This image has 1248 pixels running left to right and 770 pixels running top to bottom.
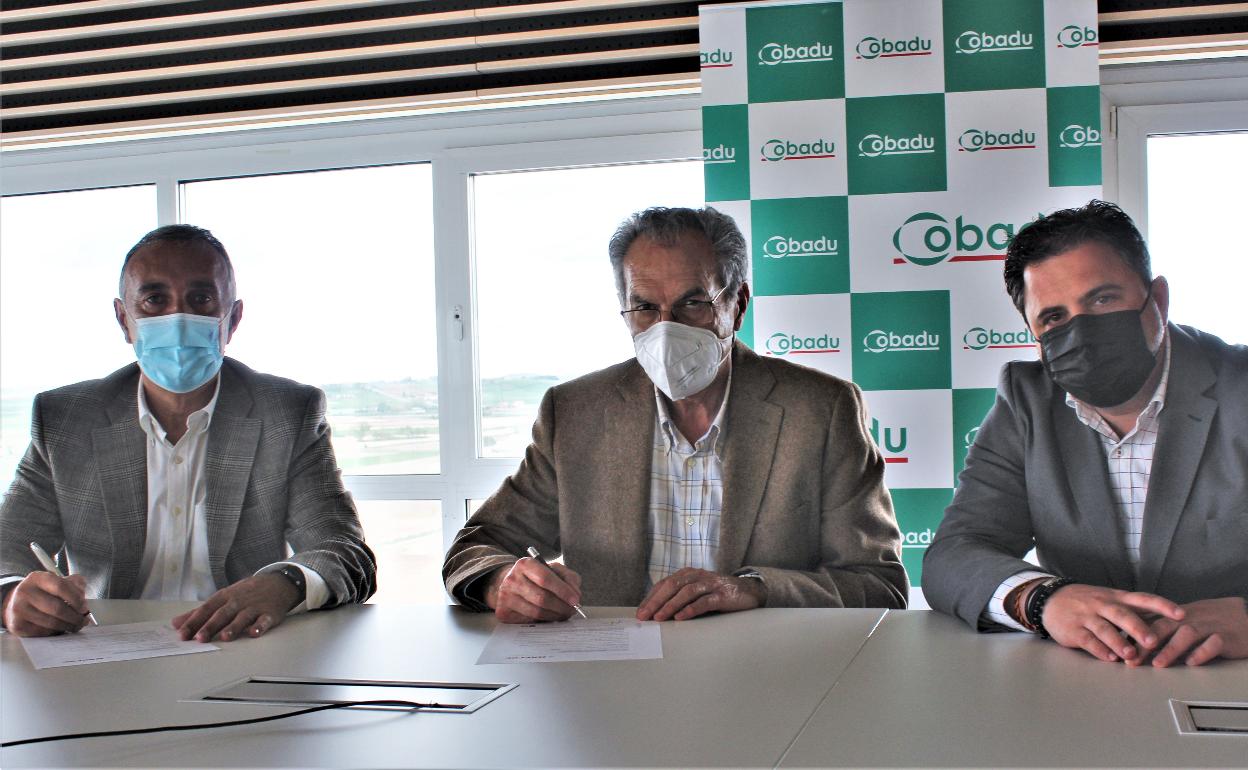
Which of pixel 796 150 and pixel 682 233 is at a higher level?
pixel 796 150

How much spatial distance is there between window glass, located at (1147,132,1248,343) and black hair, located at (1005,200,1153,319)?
1.85 meters

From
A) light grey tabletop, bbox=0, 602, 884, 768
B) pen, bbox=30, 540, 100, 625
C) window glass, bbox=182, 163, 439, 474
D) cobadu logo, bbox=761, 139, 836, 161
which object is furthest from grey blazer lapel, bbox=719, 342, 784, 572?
window glass, bbox=182, 163, 439, 474

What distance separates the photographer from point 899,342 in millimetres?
3523

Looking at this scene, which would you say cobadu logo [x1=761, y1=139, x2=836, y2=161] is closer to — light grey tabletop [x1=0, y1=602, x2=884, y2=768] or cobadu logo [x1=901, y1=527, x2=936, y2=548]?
cobadu logo [x1=901, y1=527, x2=936, y2=548]

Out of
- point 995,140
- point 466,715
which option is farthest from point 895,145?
point 466,715

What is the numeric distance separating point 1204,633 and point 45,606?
1897 mm

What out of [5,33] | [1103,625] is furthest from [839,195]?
[5,33]

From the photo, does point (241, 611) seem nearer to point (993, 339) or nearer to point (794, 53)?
point (993, 339)

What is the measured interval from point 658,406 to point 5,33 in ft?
11.8

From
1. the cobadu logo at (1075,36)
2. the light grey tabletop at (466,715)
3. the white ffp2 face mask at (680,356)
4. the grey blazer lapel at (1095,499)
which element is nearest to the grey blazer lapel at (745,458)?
the white ffp2 face mask at (680,356)

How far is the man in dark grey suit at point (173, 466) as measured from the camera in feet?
7.69

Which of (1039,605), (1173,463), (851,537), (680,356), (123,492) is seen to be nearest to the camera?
(1039,605)

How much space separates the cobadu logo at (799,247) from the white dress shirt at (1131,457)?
1696mm

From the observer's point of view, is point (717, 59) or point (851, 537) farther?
point (717, 59)
